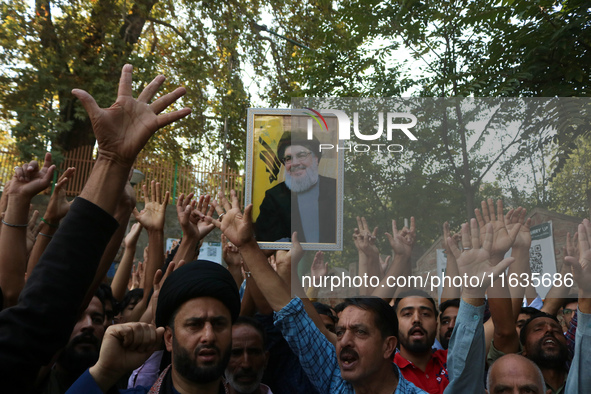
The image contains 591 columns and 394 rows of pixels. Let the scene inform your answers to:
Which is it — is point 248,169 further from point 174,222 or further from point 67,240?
point 174,222

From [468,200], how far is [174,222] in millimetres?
11778

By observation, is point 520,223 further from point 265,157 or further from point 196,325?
point 196,325

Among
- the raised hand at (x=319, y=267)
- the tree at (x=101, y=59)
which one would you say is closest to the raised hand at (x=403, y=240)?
the raised hand at (x=319, y=267)

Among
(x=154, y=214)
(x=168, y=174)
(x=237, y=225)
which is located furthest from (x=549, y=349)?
(x=168, y=174)

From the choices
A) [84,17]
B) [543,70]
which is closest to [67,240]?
[543,70]

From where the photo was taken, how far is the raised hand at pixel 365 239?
2.78 metres

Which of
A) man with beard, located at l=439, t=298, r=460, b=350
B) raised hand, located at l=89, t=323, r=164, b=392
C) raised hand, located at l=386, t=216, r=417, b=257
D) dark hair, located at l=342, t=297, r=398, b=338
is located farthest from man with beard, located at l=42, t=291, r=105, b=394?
man with beard, located at l=439, t=298, r=460, b=350

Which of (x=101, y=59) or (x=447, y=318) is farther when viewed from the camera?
(x=101, y=59)

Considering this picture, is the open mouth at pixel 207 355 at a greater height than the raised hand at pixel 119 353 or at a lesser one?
lesser

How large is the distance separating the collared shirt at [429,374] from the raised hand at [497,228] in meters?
1.15

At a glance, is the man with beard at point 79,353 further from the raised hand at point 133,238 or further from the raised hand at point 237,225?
the raised hand at point 133,238

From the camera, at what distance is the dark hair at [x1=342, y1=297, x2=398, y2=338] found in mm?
2820

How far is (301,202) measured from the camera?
2.94 meters

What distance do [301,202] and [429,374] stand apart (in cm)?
152
